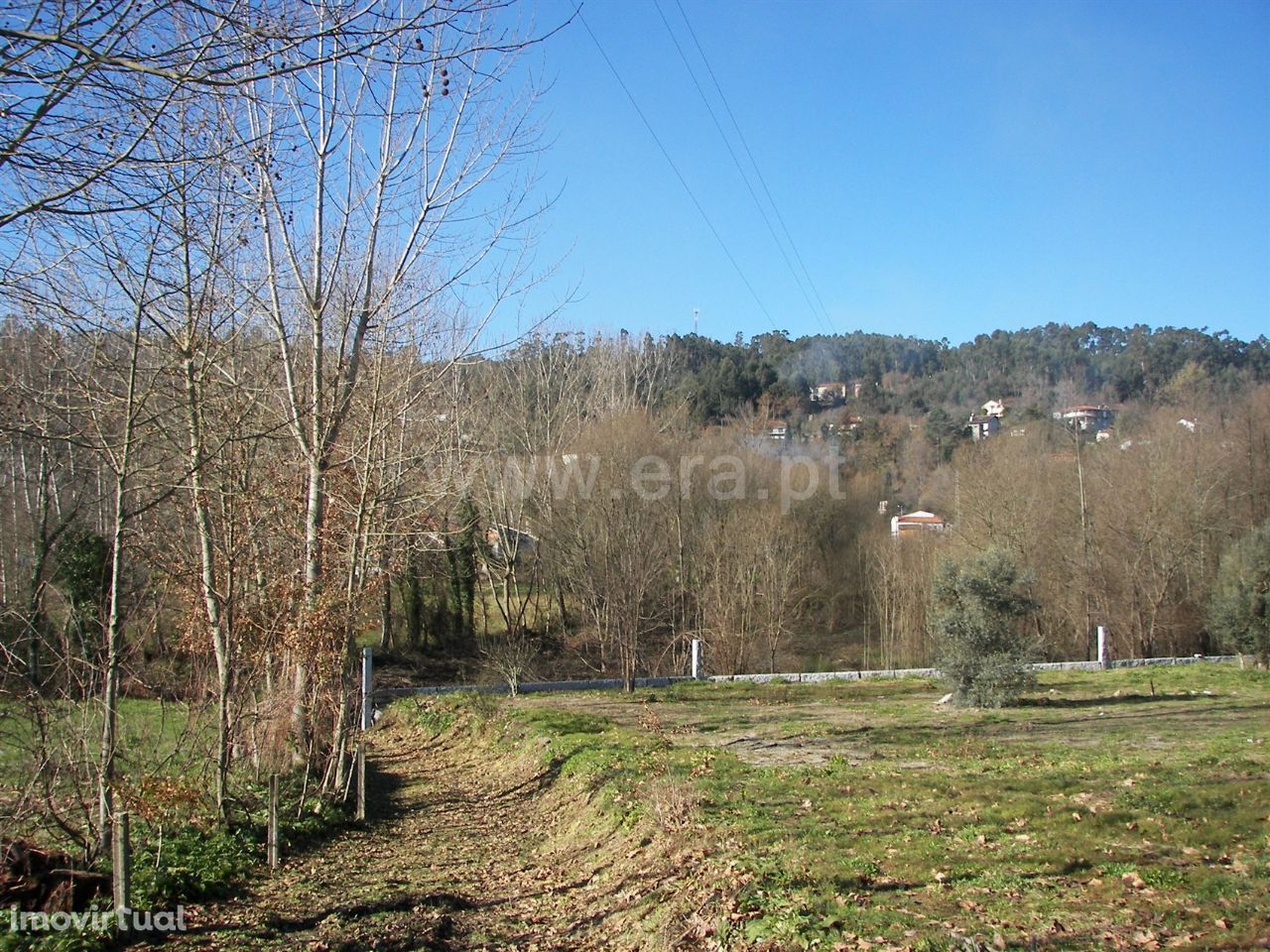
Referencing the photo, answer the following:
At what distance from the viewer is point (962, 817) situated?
296 inches

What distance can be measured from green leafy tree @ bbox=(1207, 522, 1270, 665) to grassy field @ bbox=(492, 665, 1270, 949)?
8.32 meters

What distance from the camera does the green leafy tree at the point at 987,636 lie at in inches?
637

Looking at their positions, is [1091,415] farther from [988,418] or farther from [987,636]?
[987,636]

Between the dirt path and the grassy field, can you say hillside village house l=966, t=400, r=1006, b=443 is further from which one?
the dirt path

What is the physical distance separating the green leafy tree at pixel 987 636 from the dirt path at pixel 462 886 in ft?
27.8

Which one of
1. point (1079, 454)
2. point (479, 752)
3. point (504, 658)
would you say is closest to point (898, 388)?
point (1079, 454)

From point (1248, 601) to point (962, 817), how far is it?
62.9ft

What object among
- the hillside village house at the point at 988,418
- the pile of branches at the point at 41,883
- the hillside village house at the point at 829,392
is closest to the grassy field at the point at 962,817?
the pile of branches at the point at 41,883

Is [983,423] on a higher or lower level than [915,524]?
higher

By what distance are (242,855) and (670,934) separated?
14.0 ft

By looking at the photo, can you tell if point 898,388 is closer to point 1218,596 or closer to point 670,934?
point 1218,596

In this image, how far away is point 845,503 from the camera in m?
36.4

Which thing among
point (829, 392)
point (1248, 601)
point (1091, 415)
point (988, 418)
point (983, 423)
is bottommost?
point (1248, 601)

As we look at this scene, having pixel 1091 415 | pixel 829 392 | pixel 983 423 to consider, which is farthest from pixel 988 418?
pixel 829 392
